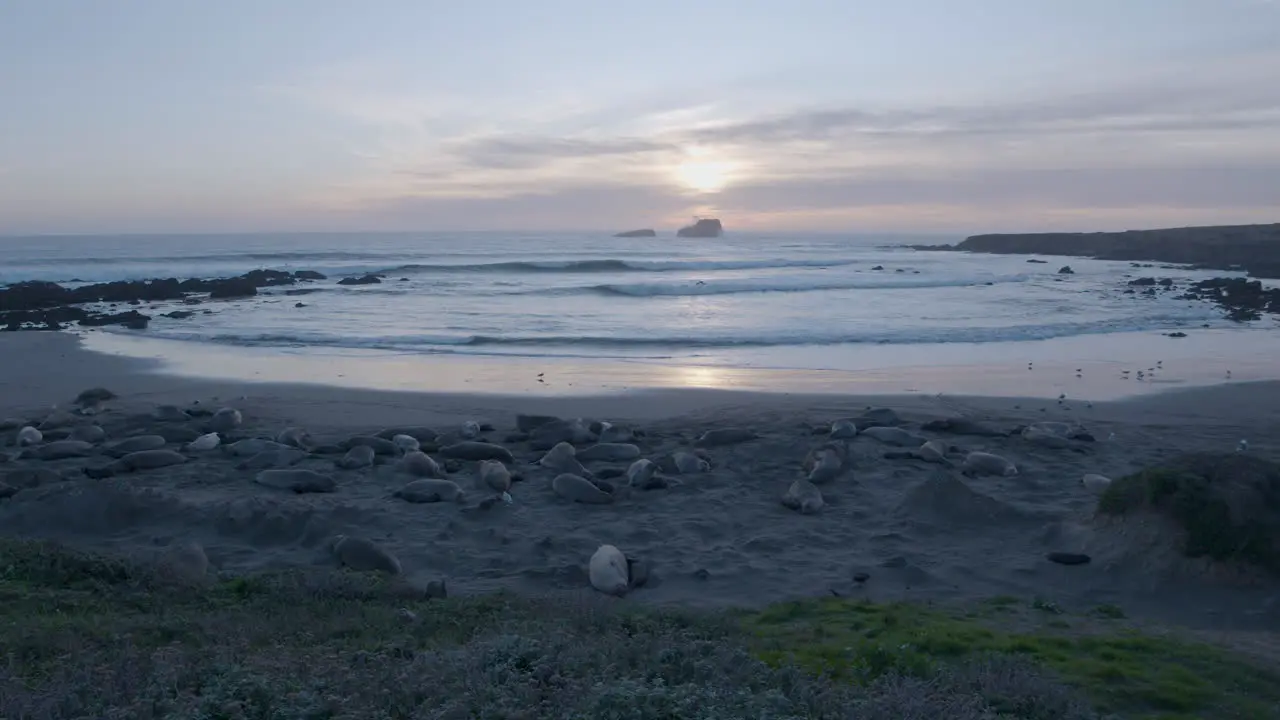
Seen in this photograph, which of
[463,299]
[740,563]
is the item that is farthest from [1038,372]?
[463,299]

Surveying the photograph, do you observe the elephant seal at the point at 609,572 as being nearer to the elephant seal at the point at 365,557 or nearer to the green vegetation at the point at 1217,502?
the elephant seal at the point at 365,557

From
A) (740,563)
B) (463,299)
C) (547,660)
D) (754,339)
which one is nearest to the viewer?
(547,660)

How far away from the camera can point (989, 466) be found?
31.8 feet

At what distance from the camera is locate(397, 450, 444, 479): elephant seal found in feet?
31.2

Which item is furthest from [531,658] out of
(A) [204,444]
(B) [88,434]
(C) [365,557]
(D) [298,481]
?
(B) [88,434]

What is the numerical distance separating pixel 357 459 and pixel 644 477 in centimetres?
298

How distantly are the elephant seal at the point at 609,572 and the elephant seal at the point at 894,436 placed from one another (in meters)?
4.78

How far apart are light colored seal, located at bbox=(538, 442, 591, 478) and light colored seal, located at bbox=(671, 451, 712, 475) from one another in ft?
3.02

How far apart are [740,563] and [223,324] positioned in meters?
21.0

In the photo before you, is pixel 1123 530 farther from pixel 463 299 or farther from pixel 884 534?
pixel 463 299

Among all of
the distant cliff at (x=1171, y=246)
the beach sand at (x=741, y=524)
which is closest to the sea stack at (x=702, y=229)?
the distant cliff at (x=1171, y=246)

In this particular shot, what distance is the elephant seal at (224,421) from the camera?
1158 cm

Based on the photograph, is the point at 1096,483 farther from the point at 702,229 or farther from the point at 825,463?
the point at 702,229

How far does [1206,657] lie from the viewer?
17.0 ft
